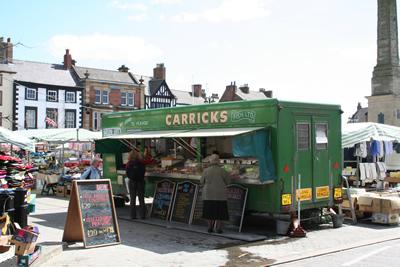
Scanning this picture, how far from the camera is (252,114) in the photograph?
10.6 meters

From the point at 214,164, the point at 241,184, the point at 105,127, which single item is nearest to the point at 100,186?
the point at 214,164

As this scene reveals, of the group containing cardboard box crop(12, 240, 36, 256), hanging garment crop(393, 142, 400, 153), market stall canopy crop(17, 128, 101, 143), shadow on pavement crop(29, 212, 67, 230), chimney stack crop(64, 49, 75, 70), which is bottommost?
shadow on pavement crop(29, 212, 67, 230)

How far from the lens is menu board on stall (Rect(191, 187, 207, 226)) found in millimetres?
11234

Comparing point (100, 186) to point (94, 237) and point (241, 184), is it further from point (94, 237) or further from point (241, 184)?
point (241, 184)

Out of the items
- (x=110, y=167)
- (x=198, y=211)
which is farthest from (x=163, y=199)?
(x=110, y=167)

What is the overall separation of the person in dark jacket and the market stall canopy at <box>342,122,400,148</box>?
6221mm

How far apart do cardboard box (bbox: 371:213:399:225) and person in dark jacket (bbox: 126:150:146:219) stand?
18.6ft

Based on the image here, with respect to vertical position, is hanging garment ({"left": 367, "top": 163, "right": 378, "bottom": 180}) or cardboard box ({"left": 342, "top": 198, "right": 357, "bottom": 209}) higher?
hanging garment ({"left": 367, "top": 163, "right": 378, "bottom": 180})

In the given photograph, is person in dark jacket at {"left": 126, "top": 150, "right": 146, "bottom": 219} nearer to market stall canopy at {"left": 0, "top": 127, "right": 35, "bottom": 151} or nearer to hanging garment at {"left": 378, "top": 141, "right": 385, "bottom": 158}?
market stall canopy at {"left": 0, "top": 127, "right": 35, "bottom": 151}

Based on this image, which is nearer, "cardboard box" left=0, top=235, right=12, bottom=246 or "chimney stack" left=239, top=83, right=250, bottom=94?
"cardboard box" left=0, top=235, right=12, bottom=246

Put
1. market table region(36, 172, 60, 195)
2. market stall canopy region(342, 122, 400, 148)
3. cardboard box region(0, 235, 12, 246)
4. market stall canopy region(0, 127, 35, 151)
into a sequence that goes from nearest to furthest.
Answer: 1. cardboard box region(0, 235, 12, 246)
2. market stall canopy region(342, 122, 400, 148)
3. market stall canopy region(0, 127, 35, 151)
4. market table region(36, 172, 60, 195)

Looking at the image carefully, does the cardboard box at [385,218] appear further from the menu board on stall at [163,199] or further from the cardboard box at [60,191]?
the cardboard box at [60,191]

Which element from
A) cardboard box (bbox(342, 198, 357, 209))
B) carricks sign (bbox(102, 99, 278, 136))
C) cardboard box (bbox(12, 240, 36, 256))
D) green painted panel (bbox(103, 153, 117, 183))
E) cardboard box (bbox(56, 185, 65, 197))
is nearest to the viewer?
cardboard box (bbox(12, 240, 36, 256))

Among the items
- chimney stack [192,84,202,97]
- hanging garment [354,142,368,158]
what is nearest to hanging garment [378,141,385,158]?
hanging garment [354,142,368,158]
